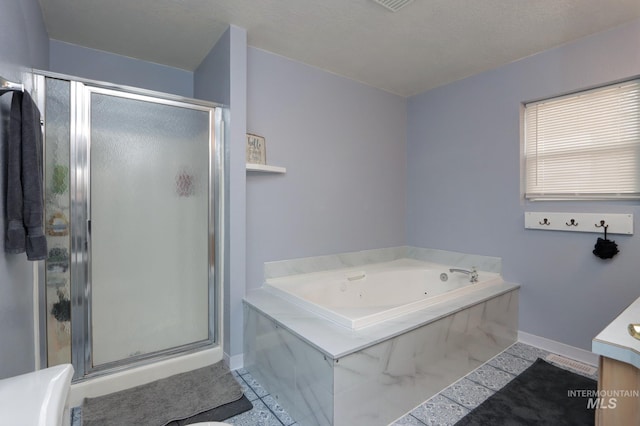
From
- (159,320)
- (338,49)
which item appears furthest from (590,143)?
(159,320)

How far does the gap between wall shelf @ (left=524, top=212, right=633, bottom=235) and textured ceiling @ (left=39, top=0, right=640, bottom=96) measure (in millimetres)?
1255

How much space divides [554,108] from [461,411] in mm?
2305

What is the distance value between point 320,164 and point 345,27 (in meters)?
1.08

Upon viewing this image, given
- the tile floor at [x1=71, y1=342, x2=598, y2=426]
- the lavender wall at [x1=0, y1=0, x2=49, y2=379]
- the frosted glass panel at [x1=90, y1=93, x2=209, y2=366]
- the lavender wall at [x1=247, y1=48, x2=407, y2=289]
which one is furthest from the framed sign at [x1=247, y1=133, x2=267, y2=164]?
the tile floor at [x1=71, y1=342, x2=598, y2=426]

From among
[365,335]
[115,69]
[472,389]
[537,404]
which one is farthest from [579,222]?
[115,69]

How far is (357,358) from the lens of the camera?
1.46 m

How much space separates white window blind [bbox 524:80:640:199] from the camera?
2.11 m

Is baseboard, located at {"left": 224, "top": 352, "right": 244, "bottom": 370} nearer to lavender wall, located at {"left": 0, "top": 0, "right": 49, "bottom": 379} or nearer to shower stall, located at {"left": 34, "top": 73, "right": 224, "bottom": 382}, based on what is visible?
shower stall, located at {"left": 34, "top": 73, "right": 224, "bottom": 382}

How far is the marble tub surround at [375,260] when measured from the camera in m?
2.57

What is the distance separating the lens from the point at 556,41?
2250mm

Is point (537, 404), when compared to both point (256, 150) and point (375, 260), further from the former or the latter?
point (256, 150)

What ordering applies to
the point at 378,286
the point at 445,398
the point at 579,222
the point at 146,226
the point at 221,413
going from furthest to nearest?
the point at 378,286 → the point at 579,222 → the point at 146,226 → the point at 445,398 → the point at 221,413

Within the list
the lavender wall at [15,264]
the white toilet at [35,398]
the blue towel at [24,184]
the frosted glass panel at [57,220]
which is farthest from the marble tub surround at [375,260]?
the white toilet at [35,398]

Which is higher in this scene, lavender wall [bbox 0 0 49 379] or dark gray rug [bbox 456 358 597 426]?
lavender wall [bbox 0 0 49 379]
